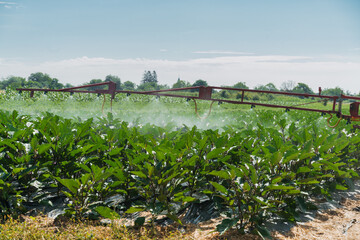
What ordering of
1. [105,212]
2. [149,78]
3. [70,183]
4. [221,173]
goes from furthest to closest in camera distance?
[149,78], [105,212], [70,183], [221,173]

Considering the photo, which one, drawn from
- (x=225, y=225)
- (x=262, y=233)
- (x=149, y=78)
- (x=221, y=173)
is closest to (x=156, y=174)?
(x=221, y=173)

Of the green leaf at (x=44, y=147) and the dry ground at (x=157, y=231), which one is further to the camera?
the green leaf at (x=44, y=147)

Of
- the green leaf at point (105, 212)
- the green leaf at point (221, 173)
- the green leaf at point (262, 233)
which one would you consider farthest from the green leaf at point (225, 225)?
the green leaf at point (105, 212)

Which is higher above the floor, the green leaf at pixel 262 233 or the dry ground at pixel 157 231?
the green leaf at pixel 262 233

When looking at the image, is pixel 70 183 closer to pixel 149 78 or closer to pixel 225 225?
pixel 225 225

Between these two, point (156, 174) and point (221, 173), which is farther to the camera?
point (156, 174)

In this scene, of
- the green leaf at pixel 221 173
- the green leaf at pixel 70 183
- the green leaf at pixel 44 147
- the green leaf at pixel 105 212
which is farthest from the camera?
the green leaf at pixel 44 147

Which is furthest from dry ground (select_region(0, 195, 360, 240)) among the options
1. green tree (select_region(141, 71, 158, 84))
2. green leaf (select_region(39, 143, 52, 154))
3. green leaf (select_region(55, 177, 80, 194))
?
green tree (select_region(141, 71, 158, 84))

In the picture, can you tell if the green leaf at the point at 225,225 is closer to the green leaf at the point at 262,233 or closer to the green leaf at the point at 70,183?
the green leaf at the point at 262,233

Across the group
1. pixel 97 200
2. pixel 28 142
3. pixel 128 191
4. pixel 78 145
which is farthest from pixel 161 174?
pixel 28 142

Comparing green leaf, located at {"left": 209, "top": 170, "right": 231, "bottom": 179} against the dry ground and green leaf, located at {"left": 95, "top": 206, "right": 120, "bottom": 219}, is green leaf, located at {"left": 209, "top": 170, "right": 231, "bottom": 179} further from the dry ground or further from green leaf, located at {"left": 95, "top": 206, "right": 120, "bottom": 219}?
green leaf, located at {"left": 95, "top": 206, "right": 120, "bottom": 219}

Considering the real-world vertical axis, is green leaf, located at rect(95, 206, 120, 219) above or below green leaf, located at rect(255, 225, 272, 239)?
above

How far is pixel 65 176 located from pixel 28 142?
0.62 metres

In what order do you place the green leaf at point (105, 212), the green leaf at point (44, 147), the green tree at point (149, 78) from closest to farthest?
the green leaf at point (105, 212) < the green leaf at point (44, 147) < the green tree at point (149, 78)
